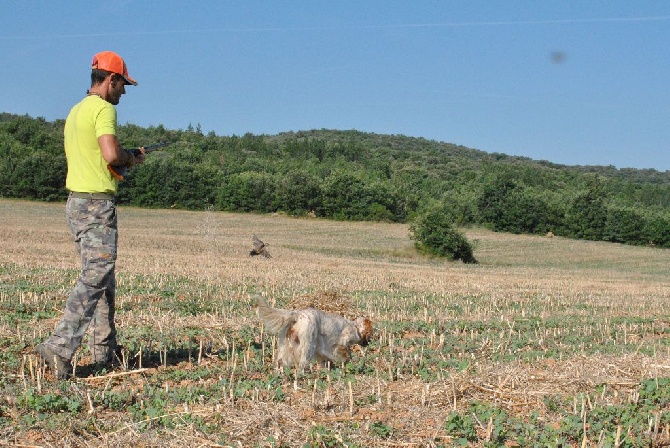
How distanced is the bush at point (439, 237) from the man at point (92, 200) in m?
31.3

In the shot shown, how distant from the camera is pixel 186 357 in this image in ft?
22.2

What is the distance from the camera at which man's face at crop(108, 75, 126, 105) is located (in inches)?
232

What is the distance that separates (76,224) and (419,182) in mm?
82045

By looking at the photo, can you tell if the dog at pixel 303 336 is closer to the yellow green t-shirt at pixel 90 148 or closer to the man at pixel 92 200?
the man at pixel 92 200

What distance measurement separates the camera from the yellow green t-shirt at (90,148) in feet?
18.6

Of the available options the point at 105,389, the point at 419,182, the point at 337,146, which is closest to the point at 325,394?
the point at 105,389

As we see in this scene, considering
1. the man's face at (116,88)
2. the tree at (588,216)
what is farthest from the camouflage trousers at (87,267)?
the tree at (588,216)

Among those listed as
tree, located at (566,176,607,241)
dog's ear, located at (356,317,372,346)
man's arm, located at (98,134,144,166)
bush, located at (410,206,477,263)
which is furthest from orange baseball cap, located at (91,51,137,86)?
tree, located at (566,176,607,241)

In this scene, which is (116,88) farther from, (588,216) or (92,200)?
(588,216)

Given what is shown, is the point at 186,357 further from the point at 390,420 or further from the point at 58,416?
the point at 390,420

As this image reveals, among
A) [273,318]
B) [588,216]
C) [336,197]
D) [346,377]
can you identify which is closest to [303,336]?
[273,318]

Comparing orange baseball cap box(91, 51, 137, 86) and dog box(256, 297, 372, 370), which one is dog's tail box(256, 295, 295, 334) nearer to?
dog box(256, 297, 372, 370)

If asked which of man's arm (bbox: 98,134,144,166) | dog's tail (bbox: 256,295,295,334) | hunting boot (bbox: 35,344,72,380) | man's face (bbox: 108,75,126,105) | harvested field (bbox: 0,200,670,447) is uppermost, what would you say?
man's face (bbox: 108,75,126,105)

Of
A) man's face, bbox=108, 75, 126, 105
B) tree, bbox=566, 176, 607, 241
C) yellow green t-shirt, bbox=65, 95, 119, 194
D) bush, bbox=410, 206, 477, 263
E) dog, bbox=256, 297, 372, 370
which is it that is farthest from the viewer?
tree, bbox=566, 176, 607, 241
